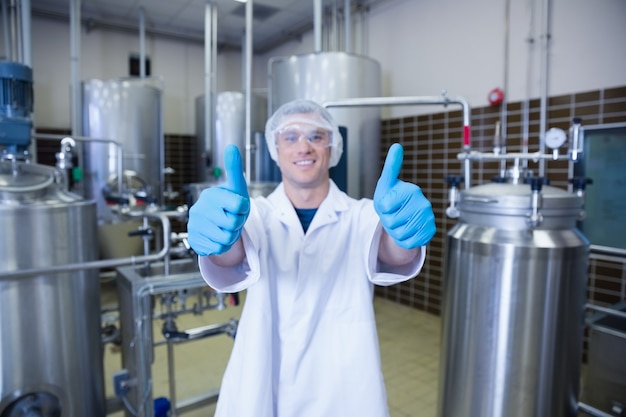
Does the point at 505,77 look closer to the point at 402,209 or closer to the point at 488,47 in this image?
the point at 488,47

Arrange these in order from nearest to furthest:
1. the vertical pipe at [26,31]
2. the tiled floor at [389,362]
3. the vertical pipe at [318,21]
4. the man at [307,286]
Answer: the man at [307,286]
the tiled floor at [389,362]
the vertical pipe at [318,21]
the vertical pipe at [26,31]

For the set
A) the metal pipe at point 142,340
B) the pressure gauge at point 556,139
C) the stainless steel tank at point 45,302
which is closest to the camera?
the stainless steel tank at point 45,302

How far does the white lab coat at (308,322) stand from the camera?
96 cm

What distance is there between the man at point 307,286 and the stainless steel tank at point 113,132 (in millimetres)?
2804

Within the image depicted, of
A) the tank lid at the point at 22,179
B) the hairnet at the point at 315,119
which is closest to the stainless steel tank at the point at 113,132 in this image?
the tank lid at the point at 22,179

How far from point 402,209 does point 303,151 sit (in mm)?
327

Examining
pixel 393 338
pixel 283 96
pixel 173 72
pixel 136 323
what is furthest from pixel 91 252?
pixel 173 72

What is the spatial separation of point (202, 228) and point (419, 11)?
3155 mm

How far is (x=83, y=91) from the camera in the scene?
353 cm

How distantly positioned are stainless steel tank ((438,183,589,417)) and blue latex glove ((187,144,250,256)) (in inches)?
41.8

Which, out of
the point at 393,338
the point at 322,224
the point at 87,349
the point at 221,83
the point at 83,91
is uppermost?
the point at 221,83

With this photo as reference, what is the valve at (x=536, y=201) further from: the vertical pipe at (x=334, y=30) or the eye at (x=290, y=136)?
the vertical pipe at (x=334, y=30)

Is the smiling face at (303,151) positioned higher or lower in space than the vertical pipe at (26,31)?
lower

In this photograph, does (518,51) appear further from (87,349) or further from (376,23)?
(87,349)
